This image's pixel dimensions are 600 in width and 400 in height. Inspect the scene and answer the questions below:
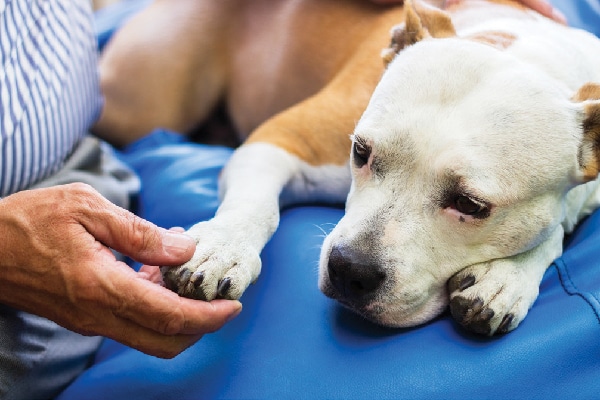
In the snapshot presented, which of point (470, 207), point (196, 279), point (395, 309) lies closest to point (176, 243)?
point (196, 279)

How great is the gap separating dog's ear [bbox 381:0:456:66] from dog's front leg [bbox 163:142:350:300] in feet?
1.06

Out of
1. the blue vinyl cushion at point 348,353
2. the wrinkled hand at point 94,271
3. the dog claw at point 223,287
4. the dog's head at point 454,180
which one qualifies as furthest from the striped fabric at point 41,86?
the dog's head at point 454,180

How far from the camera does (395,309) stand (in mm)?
1125

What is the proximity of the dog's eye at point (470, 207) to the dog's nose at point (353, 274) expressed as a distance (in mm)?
178

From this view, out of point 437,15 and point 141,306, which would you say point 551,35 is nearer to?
point 437,15

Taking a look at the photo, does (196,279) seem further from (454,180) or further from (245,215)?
(454,180)

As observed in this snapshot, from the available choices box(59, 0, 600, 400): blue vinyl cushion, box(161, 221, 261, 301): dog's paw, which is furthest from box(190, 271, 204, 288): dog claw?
box(59, 0, 600, 400): blue vinyl cushion

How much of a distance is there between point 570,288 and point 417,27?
2.03ft

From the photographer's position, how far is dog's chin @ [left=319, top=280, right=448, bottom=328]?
3.68 ft

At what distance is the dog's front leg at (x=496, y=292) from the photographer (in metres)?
1.09

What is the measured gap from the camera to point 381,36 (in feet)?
6.01

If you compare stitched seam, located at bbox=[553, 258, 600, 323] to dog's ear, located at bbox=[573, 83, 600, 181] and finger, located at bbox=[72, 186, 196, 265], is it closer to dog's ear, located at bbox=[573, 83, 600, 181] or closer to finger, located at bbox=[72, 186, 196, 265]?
dog's ear, located at bbox=[573, 83, 600, 181]

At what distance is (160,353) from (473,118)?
654mm

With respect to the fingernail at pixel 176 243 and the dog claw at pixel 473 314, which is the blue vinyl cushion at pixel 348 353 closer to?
the dog claw at pixel 473 314
